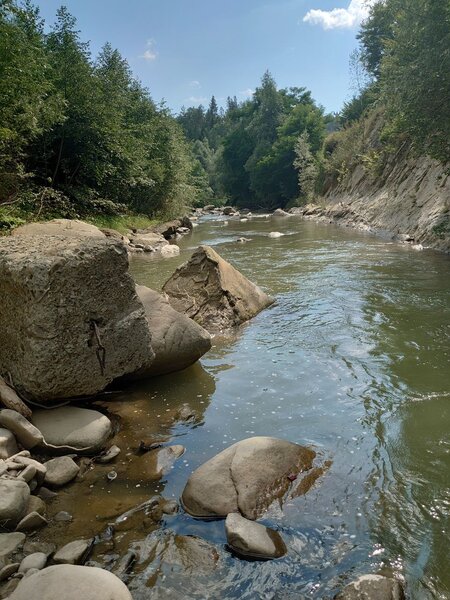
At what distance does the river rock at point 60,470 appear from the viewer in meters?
4.64

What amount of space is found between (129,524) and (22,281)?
286 cm

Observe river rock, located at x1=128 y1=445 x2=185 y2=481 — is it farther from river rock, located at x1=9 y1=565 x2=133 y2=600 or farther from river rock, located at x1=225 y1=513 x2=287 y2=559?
river rock, located at x1=9 y1=565 x2=133 y2=600

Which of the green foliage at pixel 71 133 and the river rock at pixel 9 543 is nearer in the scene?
the river rock at pixel 9 543

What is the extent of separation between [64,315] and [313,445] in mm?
3066

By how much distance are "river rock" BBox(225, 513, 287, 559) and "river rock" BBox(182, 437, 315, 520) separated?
24 cm

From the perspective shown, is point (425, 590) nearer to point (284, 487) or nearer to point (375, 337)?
point (284, 487)

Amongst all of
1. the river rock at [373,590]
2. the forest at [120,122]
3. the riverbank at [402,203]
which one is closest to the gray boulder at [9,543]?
the river rock at [373,590]

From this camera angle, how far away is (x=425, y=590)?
10.9ft

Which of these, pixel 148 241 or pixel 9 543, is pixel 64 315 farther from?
pixel 148 241

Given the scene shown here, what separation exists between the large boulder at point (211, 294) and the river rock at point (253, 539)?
6.01 m

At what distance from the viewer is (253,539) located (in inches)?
148

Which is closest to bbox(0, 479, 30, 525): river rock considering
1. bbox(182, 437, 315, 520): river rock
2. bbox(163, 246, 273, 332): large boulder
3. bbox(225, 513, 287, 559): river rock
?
bbox(182, 437, 315, 520): river rock

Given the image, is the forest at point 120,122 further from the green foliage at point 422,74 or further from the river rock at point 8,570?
the river rock at point 8,570

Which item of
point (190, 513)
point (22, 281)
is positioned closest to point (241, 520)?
point (190, 513)
